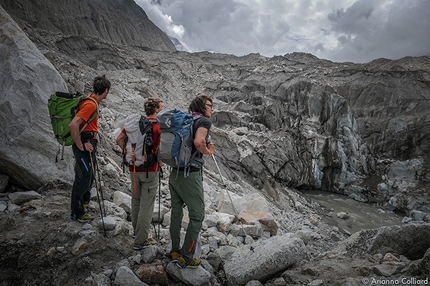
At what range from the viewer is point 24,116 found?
463 centimetres

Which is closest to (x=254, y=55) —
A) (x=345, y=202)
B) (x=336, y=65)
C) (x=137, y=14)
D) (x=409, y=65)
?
(x=336, y=65)

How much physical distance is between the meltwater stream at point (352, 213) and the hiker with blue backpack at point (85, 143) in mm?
15469

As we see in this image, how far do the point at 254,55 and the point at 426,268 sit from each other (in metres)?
49.9

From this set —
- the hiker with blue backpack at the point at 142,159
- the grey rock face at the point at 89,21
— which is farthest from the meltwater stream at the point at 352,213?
the grey rock face at the point at 89,21

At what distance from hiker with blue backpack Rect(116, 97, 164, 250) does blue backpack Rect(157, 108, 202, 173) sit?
0.45m

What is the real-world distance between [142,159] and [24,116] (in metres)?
3.16

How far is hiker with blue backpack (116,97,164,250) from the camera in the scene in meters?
3.30

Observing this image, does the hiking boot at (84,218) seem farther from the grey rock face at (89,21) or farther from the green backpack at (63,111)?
the grey rock face at (89,21)

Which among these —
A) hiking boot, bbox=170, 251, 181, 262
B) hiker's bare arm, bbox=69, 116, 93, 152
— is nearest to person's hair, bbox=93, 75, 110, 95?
hiker's bare arm, bbox=69, 116, 93, 152

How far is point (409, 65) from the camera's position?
3425 cm

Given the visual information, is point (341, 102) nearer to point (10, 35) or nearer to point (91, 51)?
point (10, 35)

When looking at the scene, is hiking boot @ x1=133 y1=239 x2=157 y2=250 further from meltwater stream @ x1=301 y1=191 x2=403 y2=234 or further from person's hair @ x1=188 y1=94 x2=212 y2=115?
meltwater stream @ x1=301 y1=191 x2=403 y2=234
